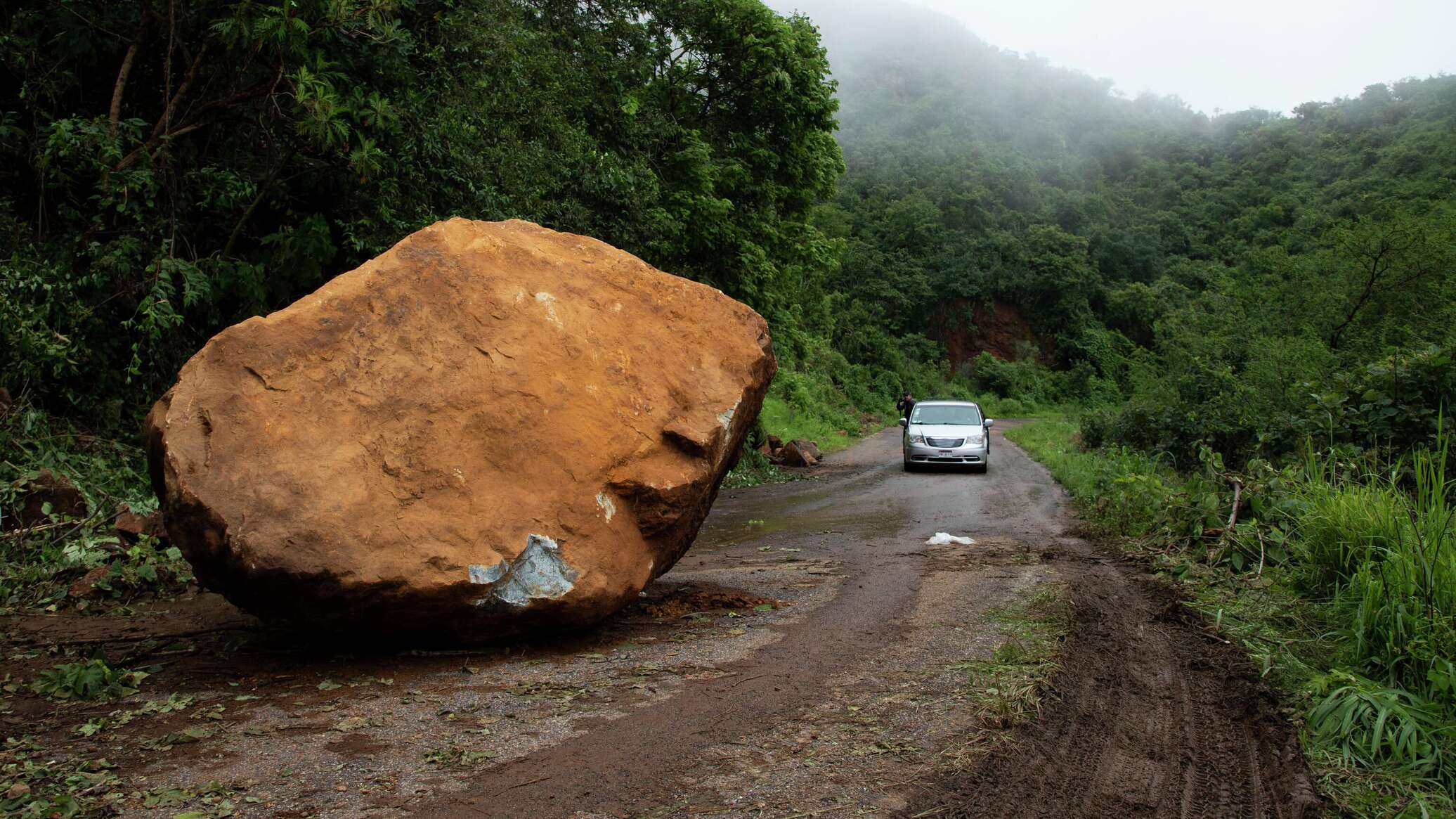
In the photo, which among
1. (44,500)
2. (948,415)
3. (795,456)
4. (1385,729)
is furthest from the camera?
(795,456)

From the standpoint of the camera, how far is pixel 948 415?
19.0 meters

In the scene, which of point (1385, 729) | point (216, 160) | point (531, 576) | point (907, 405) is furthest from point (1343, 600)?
point (907, 405)

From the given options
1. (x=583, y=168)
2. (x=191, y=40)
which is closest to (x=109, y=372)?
(x=191, y=40)

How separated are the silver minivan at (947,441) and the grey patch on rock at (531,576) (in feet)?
44.1

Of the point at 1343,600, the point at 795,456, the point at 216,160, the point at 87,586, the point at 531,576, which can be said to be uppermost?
the point at 216,160

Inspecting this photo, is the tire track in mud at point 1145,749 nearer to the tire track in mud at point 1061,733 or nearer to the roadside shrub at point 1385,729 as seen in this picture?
the tire track in mud at point 1061,733

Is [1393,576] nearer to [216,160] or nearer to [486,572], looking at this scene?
[486,572]

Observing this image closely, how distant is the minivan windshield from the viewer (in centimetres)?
1864

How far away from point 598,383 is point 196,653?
9.40 feet

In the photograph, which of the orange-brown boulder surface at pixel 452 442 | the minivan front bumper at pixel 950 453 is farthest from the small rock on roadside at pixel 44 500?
the minivan front bumper at pixel 950 453

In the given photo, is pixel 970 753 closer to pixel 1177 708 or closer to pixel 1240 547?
pixel 1177 708

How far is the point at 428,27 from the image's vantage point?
9930 mm

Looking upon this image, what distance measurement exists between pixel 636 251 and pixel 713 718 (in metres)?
10.6

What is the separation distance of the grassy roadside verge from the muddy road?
224mm
